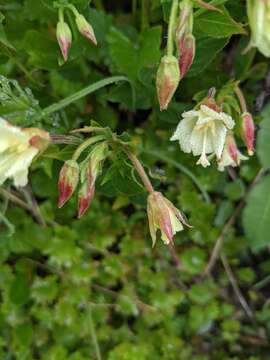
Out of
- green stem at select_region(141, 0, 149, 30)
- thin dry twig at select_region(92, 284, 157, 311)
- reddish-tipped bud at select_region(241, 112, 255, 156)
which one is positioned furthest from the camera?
thin dry twig at select_region(92, 284, 157, 311)

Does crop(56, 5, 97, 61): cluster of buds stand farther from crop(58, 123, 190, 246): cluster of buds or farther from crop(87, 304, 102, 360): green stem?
crop(87, 304, 102, 360): green stem

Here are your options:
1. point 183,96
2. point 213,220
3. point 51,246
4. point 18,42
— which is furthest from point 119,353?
point 18,42

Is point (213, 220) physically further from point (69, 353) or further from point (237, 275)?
point (69, 353)

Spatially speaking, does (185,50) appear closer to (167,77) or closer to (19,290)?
(167,77)

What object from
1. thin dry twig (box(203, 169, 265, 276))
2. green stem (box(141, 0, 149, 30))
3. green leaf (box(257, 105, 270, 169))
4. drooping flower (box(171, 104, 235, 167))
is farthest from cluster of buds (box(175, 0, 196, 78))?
thin dry twig (box(203, 169, 265, 276))

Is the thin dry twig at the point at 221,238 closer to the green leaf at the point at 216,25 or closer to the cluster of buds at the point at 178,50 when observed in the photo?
the green leaf at the point at 216,25
